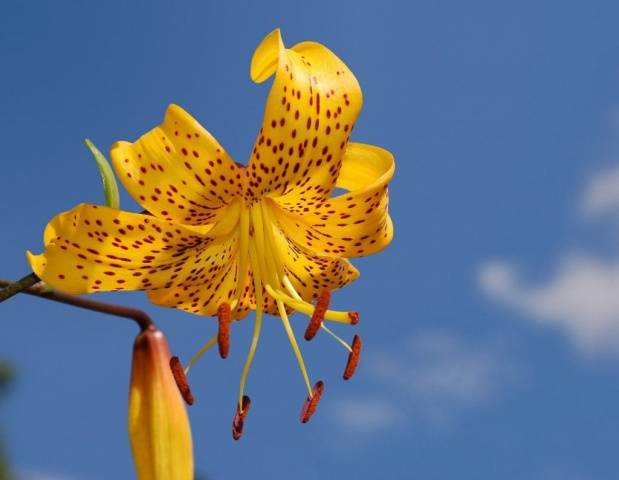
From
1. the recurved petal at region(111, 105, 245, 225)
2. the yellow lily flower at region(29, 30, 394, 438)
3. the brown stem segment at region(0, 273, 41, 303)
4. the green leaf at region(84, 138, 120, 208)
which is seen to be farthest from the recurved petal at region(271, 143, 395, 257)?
the brown stem segment at region(0, 273, 41, 303)

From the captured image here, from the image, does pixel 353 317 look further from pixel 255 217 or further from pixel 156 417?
pixel 156 417

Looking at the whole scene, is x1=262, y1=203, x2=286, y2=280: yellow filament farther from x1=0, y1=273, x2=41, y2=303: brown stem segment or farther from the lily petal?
x1=0, y1=273, x2=41, y2=303: brown stem segment

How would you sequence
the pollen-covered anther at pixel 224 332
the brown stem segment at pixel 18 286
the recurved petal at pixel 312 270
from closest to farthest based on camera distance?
the brown stem segment at pixel 18 286, the pollen-covered anther at pixel 224 332, the recurved petal at pixel 312 270

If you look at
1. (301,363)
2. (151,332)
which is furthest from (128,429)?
(301,363)

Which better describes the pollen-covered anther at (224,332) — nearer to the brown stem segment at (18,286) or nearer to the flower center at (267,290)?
the flower center at (267,290)

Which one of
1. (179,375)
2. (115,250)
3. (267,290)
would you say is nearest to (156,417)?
(179,375)

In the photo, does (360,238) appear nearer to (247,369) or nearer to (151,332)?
(247,369)

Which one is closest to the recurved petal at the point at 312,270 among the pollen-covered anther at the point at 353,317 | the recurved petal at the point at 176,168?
the pollen-covered anther at the point at 353,317
